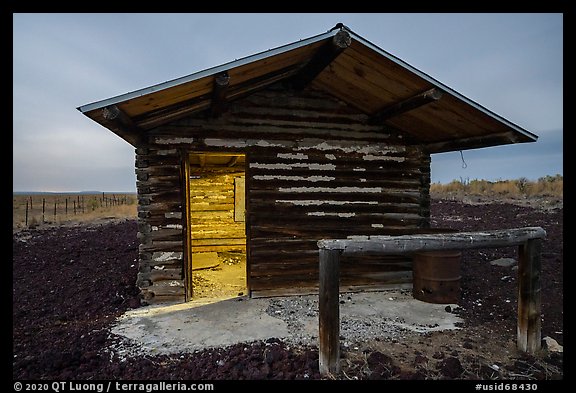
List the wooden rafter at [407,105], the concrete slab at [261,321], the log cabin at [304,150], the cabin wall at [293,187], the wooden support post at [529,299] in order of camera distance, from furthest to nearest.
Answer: the cabin wall at [293,187] → the log cabin at [304,150] → the wooden rafter at [407,105] → the concrete slab at [261,321] → the wooden support post at [529,299]

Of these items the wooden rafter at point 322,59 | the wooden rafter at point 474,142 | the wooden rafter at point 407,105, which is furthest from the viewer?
the wooden rafter at point 474,142

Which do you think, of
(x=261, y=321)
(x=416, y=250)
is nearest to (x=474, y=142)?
(x=416, y=250)

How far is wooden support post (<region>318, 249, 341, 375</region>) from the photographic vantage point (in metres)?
3.41

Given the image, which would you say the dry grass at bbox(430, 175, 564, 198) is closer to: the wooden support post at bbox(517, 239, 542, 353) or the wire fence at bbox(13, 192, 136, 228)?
the wooden support post at bbox(517, 239, 542, 353)

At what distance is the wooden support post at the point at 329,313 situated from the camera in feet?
11.2

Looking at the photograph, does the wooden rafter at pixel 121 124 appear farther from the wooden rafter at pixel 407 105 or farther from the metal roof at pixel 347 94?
the wooden rafter at pixel 407 105

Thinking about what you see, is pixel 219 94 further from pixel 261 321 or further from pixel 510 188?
pixel 510 188

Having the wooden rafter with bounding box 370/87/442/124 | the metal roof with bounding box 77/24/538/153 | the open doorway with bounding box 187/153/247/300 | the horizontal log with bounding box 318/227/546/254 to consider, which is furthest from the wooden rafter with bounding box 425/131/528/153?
the open doorway with bounding box 187/153/247/300

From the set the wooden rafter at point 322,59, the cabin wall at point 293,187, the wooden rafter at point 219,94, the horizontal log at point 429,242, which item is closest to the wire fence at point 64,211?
the cabin wall at point 293,187

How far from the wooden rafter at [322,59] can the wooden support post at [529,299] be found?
3.56 m

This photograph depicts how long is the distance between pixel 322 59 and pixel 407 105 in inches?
63.5

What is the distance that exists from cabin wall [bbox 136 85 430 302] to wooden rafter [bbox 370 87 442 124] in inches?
16.4
